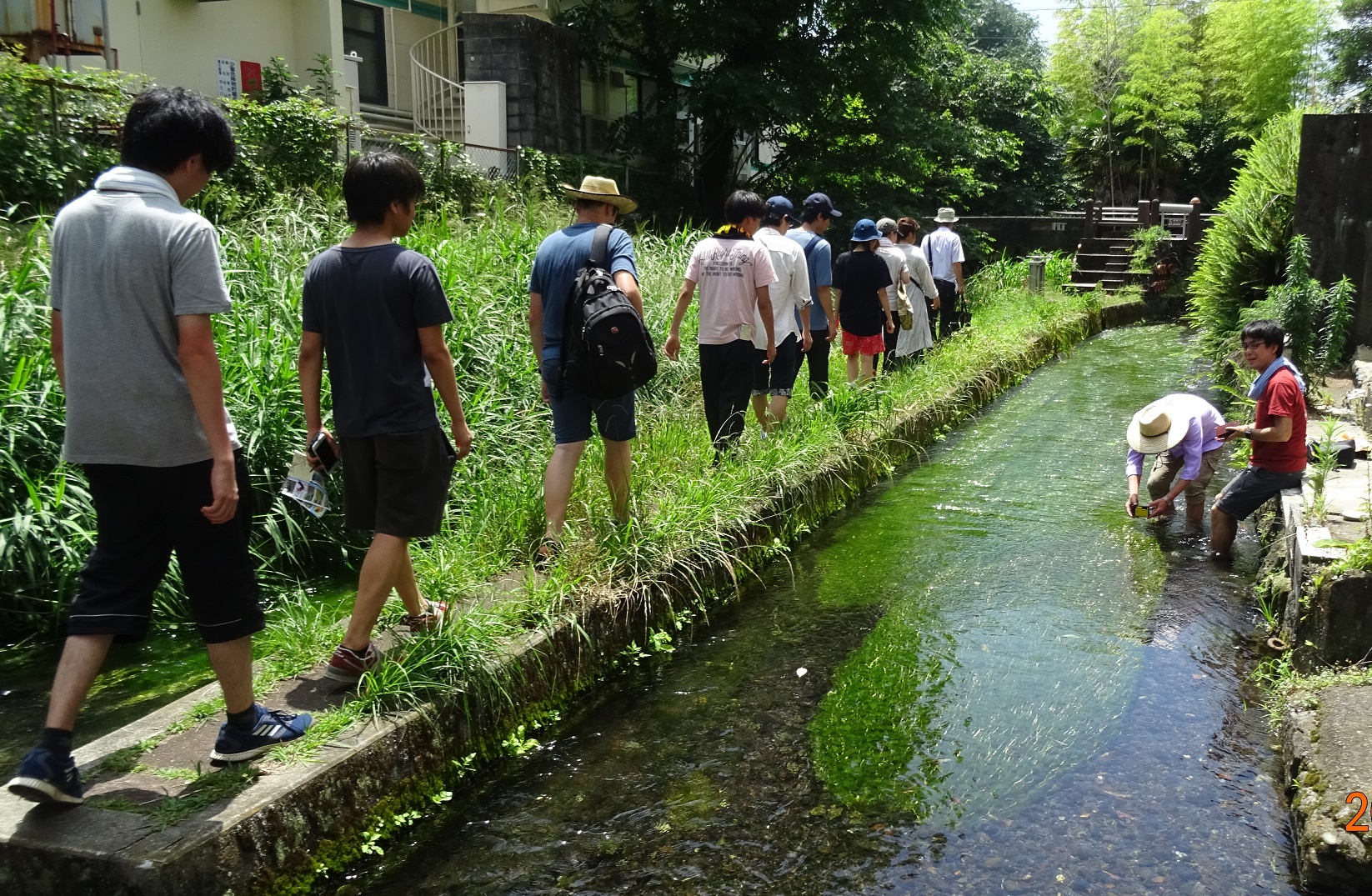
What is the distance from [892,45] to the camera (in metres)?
18.5

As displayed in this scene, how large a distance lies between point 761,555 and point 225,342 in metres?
3.19

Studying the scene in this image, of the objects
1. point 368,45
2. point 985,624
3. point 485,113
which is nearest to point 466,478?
point 985,624

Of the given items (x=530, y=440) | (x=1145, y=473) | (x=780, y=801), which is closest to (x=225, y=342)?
(x=530, y=440)

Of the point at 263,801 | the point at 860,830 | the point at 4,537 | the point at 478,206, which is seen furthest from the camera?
the point at 478,206

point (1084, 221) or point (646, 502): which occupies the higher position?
point (1084, 221)

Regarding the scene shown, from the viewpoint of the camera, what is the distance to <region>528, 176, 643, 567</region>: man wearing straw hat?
17.0 ft

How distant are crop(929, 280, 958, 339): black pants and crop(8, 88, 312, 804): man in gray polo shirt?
1082 centimetres

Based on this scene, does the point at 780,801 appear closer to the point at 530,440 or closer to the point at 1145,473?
the point at 530,440

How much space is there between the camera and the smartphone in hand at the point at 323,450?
389 cm

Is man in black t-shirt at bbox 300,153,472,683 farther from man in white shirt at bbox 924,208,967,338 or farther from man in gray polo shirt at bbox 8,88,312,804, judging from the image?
man in white shirt at bbox 924,208,967,338

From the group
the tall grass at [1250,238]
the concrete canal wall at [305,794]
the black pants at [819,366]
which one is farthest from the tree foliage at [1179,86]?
the concrete canal wall at [305,794]

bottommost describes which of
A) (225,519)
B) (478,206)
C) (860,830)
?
(860,830)

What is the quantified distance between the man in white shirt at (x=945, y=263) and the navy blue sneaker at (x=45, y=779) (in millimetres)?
10627

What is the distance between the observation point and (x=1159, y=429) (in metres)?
6.71
